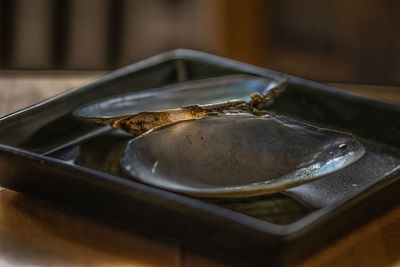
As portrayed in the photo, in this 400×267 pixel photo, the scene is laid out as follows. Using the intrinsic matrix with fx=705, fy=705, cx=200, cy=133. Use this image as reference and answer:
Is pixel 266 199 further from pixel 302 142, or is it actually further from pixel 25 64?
pixel 25 64

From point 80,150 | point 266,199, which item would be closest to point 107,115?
point 80,150

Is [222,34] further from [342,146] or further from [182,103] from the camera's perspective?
[342,146]

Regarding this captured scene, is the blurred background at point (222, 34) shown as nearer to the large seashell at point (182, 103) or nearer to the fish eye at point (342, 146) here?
the large seashell at point (182, 103)

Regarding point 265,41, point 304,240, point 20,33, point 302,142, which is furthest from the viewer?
point 265,41

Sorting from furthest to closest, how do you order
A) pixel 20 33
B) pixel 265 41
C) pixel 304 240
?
pixel 265 41, pixel 20 33, pixel 304 240

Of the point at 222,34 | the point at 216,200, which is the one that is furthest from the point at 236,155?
the point at 222,34

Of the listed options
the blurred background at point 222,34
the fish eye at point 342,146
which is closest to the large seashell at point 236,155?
the fish eye at point 342,146

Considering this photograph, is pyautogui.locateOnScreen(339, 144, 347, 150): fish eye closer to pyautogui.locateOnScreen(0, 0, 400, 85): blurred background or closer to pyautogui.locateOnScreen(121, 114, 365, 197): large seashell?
pyautogui.locateOnScreen(121, 114, 365, 197): large seashell

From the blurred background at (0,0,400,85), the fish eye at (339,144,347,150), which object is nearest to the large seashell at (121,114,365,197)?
the fish eye at (339,144,347,150)
